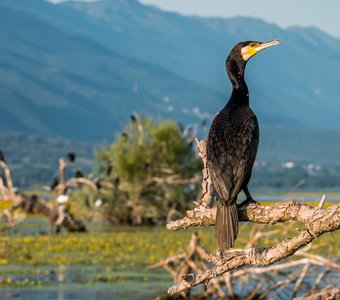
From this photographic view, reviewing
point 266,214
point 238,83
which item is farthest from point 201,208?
point 238,83

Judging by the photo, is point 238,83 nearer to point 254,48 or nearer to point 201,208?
point 254,48

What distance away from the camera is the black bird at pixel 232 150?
7.56m

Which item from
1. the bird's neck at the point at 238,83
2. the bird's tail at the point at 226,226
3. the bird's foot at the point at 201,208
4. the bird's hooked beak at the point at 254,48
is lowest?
the bird's tail at the point at 226,226

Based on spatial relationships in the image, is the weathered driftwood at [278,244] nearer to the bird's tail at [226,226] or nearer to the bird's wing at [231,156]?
the bird's tail at [226,226]

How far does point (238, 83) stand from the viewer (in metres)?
8.39

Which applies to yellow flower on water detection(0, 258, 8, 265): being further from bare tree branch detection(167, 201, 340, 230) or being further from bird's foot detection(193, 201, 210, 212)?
bare tree branch detection(167, 201, 340, 230)

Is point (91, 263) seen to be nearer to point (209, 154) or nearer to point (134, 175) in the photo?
point (134, 175)

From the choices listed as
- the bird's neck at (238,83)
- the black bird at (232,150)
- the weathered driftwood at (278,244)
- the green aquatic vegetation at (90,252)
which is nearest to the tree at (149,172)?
the green aquatic vegetation at (90,252)

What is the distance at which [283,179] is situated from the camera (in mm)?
156500

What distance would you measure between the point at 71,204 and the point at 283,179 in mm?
110519

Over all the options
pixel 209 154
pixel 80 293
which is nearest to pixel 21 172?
pixel 80 293

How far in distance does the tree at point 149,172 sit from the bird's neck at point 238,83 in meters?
36.8

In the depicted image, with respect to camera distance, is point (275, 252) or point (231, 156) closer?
point (275, 252)

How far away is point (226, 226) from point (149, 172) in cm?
4009
